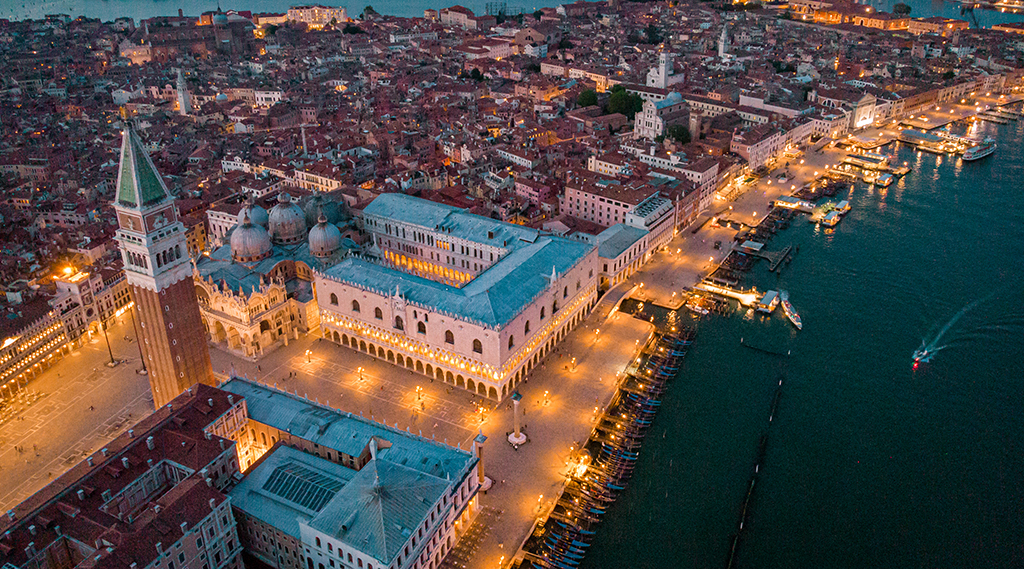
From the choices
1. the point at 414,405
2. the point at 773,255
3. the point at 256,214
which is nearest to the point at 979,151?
the point at 773,255

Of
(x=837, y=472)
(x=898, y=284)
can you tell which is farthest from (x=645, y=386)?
(x=898, y=284)

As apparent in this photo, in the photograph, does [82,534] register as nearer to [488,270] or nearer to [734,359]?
[488,270]

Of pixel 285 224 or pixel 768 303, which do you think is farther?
pixel 285 224

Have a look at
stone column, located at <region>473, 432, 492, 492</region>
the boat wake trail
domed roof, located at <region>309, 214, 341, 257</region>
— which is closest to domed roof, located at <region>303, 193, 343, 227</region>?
domed roof, located at <region>309, 214, 341, 257</region>

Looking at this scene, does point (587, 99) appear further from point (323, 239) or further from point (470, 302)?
point (470, 302)

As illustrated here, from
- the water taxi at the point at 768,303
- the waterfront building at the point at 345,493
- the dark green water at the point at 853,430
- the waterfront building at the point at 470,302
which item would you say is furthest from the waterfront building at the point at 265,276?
the water taxi at the point at 768,303

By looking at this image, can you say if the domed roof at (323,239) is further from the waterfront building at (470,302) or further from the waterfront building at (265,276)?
the waterfront building at (470,302)
